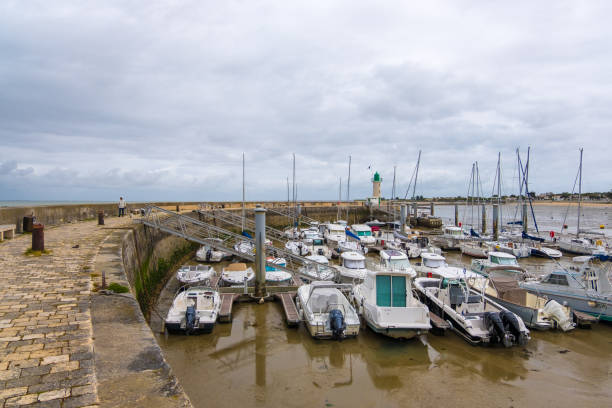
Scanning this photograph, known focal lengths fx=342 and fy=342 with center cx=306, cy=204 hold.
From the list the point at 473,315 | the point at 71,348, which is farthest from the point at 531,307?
the point at 71,348

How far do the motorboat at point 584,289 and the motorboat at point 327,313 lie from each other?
8720 mm

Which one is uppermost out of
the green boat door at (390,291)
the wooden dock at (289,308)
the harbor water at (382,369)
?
the green boat door at (390,291)

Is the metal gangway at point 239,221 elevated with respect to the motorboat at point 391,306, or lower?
elevated

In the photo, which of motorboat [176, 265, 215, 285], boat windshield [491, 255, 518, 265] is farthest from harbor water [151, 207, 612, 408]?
boat windshield [491, 255, 518, 265]

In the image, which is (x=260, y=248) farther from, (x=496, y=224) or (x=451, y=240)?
(x=496, y=224)

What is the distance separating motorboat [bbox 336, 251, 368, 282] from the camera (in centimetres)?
1853

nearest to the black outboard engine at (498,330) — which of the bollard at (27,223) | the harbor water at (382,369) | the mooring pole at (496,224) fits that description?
the harbor water at (382,369)

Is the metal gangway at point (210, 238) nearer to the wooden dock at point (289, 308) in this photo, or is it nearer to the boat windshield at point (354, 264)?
the boat windshield at point (354, 264)

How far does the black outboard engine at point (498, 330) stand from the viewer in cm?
1066

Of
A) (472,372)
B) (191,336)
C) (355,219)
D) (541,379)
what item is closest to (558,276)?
(541,379)

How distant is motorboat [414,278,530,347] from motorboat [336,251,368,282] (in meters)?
4.03

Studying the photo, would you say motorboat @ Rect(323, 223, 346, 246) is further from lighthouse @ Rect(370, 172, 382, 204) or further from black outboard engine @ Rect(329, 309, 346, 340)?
lighthouse @ Rect(370, 172, 382, 204)

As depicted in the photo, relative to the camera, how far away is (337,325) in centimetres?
1097

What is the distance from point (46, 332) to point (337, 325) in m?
7.64
